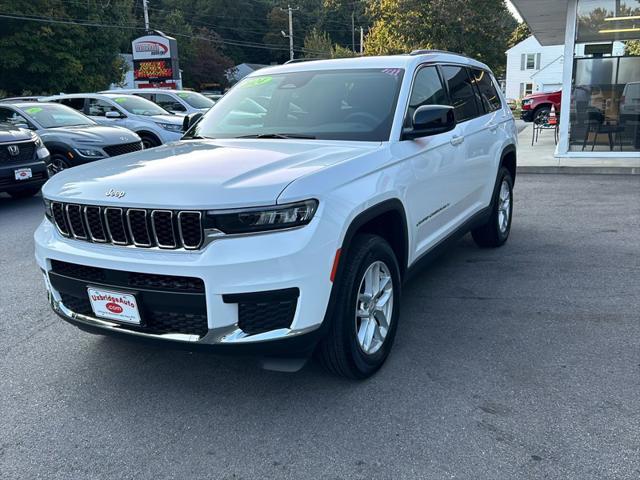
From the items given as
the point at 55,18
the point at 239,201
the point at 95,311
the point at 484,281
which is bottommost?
the point at 484,281

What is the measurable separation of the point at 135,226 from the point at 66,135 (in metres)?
8.50

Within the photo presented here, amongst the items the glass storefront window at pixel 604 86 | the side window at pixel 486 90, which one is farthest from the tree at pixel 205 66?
the side window at pixel 486 90

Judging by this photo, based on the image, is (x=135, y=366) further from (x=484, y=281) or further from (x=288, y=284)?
(x=484, y=281)

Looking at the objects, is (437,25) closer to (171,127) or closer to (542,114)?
(542,114)

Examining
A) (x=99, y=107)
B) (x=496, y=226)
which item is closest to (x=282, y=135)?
(x=496, y=226)

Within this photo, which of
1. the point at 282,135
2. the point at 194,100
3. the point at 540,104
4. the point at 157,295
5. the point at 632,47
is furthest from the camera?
the point at 540,104

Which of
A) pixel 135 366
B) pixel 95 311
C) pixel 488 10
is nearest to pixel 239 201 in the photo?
pixel 95 311

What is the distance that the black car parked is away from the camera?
8.91m

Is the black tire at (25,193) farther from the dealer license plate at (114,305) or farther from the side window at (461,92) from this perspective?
the dealer license plate at (114,305)

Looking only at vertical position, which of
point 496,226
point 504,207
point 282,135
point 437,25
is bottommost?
point 496,226

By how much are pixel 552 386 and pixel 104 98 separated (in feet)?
44.1

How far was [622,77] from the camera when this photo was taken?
12961mm

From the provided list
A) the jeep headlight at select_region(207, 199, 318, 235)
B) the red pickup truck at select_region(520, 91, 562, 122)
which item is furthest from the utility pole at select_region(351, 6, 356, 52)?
the jeep headlight at select_region(207, 199, 318, 235)

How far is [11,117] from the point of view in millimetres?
10945
